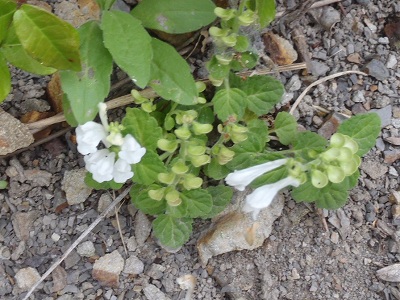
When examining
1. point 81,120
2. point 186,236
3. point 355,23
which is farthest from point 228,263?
point 355,23

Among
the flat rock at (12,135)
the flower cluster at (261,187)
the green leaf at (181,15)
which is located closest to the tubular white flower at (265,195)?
the flower cluster at (261,187)

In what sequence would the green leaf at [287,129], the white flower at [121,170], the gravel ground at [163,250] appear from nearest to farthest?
the white flower at [121,170]
the green leaf at [287,129]
the gravel ground at [163,250]

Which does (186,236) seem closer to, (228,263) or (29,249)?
(228,263)

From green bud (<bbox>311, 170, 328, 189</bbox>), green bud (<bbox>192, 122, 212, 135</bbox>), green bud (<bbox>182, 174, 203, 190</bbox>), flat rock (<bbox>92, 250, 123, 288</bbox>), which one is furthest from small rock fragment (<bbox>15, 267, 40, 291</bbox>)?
green bud (<bbox>311, 170, 328, 189</bbox>)

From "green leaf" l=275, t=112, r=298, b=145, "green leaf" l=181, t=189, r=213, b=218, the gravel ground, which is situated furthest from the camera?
the gravel ground

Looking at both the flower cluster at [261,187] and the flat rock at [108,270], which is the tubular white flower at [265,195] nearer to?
the flower cluster at [261,187]

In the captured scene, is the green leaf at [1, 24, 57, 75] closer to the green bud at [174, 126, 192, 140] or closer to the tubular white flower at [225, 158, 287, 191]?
the green bud at [174, 126, 192, 140]
